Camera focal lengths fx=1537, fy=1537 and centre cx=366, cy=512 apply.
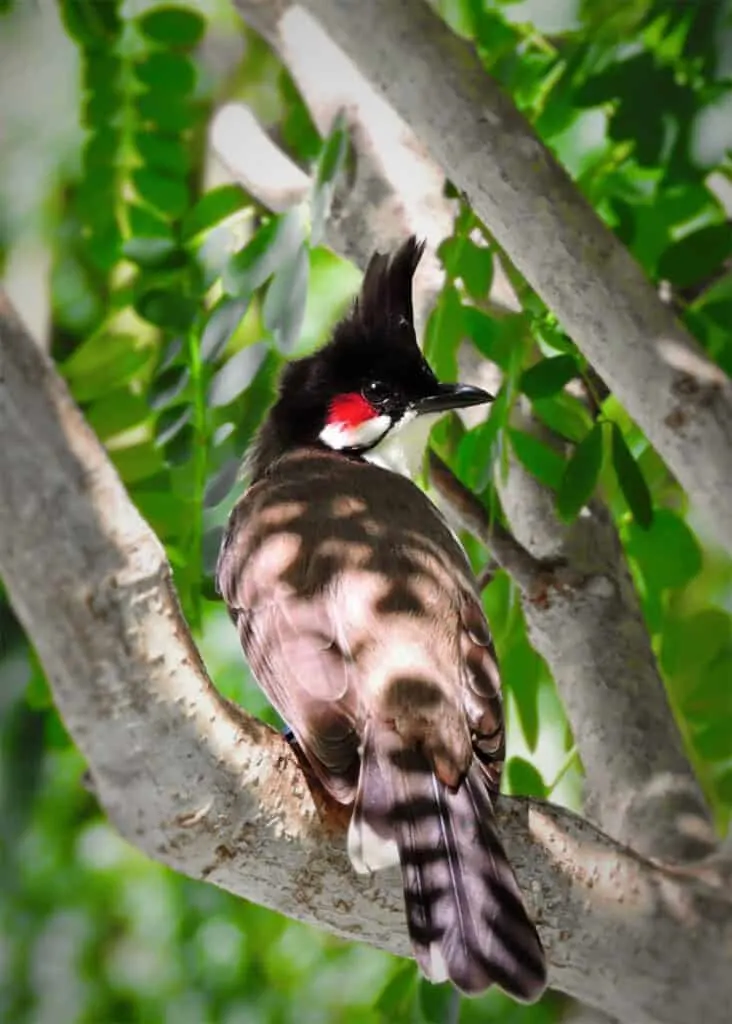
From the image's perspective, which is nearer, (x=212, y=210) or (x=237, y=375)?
(x=237, y=375)

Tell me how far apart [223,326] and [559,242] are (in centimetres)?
32

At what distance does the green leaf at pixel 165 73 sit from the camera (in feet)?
5.46

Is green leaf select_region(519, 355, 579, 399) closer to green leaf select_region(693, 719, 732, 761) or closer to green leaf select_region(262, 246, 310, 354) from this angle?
green leaf select_region(262, 246, 310, 354)

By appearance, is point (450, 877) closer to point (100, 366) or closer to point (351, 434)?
point (351, 434)

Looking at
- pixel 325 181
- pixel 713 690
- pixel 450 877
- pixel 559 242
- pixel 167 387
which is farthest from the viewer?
pixel 713 690

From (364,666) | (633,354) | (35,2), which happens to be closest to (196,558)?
(364,666)

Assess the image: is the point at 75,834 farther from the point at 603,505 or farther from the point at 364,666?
the point at 364,666

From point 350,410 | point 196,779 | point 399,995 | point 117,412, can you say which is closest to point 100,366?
point 117,412

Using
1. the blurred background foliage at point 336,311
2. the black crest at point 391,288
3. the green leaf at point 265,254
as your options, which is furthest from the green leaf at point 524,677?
the green leaf at point 265,254

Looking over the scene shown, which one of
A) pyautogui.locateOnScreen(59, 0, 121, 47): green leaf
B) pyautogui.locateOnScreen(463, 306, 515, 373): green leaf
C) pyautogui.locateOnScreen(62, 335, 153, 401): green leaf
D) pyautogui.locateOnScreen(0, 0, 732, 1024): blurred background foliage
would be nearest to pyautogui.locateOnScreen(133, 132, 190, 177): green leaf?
pyautogui.locateOnScreen(0, 0, 732, 1024): blurred background foliage

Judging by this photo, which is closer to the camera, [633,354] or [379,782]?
[379,782]

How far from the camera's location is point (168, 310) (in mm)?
1466

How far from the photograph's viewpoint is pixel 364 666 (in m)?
1.11

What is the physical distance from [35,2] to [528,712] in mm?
961
